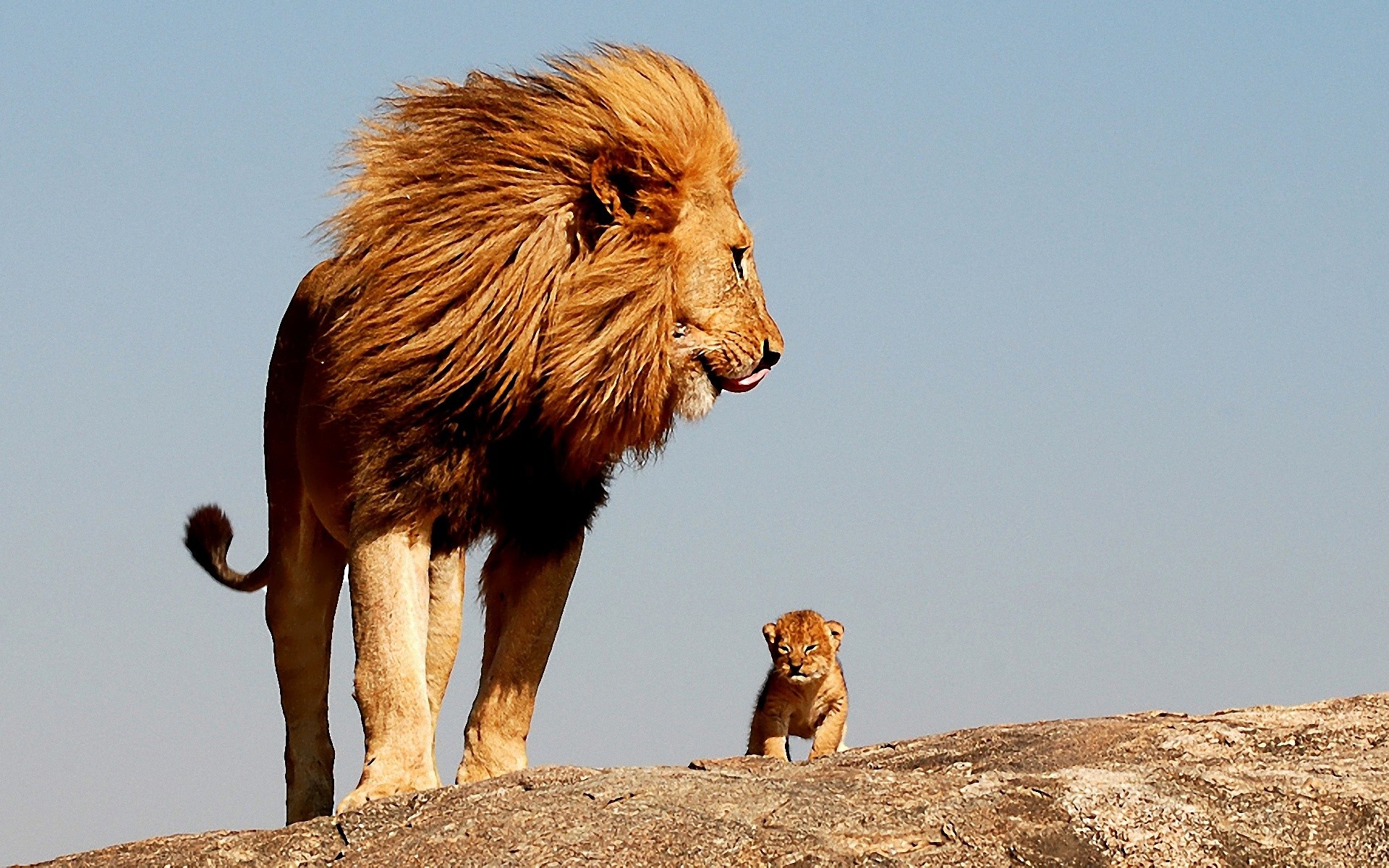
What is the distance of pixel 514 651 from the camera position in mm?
6527

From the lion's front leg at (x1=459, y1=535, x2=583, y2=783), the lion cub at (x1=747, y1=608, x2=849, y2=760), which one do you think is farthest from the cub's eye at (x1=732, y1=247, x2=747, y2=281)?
the lion cub at (x1=747, y1=608, x2=849, y2=760)

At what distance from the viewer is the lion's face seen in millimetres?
6258

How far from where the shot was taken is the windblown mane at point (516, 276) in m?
6.10

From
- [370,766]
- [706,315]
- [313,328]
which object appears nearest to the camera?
[370,766]

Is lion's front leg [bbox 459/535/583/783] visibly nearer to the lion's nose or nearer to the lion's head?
the lion's head

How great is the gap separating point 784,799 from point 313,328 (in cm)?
266

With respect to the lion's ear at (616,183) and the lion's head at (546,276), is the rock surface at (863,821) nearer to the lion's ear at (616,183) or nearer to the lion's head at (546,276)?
the lion's head at (546,276)

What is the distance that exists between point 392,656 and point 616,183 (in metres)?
1.40

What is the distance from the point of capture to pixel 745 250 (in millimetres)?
6387

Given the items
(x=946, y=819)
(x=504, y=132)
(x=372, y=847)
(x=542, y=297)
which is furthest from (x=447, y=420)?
(x=946, y=819)

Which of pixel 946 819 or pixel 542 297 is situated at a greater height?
pixel 542 297

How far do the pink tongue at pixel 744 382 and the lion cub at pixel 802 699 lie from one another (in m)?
3.25

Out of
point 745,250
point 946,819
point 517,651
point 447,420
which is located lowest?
point 946,819

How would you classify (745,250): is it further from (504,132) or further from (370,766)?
(370,766)
